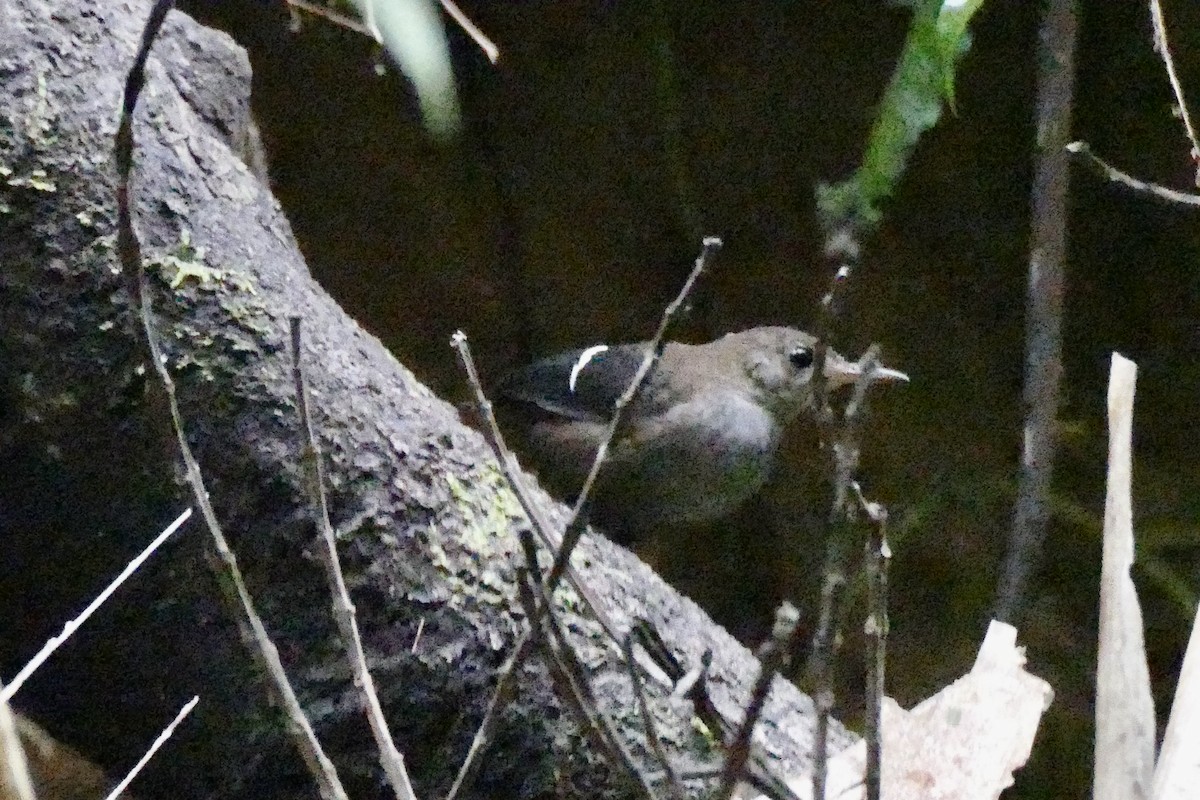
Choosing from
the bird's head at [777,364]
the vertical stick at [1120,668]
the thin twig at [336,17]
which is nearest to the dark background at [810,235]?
the bird's head at [777,364]

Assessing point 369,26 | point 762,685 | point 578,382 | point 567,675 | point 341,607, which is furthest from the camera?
point 578,382

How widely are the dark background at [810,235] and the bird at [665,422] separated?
1.94 feet

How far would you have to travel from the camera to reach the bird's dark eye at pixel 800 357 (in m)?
2.91

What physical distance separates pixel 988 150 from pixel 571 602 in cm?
204

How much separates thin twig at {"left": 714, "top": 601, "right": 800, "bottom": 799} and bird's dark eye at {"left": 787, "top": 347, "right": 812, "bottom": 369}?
2227 mm

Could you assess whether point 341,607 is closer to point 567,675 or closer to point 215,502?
point 567,675

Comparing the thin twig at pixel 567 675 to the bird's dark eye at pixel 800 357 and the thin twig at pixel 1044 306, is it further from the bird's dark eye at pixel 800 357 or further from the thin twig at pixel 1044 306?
the bird's dark eye at pixel 800 357

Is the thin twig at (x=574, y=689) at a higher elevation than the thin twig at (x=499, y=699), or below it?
higher

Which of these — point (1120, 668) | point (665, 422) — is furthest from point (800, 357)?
point (1120, 668)

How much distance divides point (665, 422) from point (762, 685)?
6.55 feet

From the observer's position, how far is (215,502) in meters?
1.61

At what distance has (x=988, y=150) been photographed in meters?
3.24

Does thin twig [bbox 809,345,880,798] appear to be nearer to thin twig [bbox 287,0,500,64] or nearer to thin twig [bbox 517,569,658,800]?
thin twig [bbox 517,569,658,800]

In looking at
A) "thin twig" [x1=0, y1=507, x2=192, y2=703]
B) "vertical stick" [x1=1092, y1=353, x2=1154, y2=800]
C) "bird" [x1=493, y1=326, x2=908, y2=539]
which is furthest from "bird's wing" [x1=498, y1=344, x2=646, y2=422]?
"thin twig" [x1=0, y1=507, x2=192, y2=703]
